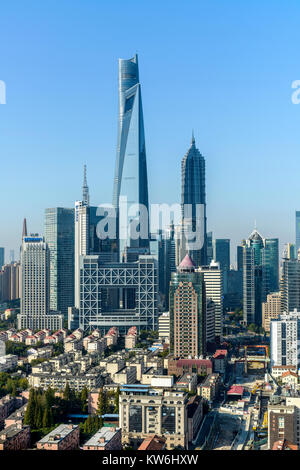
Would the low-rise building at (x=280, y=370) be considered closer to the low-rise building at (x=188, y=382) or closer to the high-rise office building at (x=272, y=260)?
the low-rise building at (x=188, y=382)

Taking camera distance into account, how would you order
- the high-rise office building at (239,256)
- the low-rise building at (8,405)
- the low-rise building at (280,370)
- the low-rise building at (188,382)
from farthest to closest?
1. the high-rise office building at (239,256)
2. the low-rise building at (280,370)
3. the low-rise building at (188,382)
4. the low-rise building at (8,405)

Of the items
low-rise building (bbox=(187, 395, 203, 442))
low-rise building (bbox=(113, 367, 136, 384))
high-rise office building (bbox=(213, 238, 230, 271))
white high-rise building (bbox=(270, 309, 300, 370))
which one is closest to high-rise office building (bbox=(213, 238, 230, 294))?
high-rise office building (bbox=(213, 238, 230, 271))

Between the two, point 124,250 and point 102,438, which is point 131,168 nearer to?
point 124,250

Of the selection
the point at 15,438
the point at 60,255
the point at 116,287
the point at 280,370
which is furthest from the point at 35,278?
the point at 15,438

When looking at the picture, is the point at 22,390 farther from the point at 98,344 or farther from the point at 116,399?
the point at 98,344

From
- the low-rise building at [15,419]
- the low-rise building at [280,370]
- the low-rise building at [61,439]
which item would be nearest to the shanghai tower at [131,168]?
the low-rise building at [280,370]

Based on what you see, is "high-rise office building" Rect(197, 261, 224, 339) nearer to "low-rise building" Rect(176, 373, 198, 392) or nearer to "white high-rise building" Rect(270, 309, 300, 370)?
"white high-rise building" Rect(270, 309, 300, 370)
